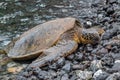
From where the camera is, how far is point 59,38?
836cm

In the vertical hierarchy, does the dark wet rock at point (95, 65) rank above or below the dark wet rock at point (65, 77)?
above

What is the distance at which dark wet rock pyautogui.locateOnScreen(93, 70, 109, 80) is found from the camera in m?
5.87

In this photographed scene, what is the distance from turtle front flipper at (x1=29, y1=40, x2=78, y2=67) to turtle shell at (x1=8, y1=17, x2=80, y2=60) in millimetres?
272

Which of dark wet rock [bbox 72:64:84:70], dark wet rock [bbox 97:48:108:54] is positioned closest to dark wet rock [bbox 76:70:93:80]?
dark wet rock [bbox 72:64:84:70]

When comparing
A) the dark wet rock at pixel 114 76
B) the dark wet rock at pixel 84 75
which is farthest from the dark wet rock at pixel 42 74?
the dark wet rock at pixel 114 76

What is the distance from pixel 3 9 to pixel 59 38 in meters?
5.27

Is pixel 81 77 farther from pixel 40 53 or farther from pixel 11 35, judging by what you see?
pixel 11 35

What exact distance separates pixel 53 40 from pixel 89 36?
916 mm

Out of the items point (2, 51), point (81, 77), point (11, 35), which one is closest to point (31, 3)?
point (11, 35)

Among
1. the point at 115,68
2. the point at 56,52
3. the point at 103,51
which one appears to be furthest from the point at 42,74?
the point at 115,68

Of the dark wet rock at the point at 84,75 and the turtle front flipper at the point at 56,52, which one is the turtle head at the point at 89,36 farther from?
the dark wet rock at the point at 84,75

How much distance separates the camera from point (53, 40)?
8344 mm

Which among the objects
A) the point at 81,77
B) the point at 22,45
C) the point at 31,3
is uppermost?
the point at 81,77

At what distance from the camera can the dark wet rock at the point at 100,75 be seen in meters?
5.87
